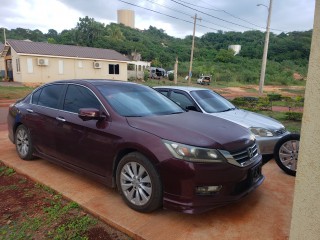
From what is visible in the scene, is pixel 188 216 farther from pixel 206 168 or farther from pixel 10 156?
pixel 10 156

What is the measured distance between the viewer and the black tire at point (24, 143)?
5039 mm

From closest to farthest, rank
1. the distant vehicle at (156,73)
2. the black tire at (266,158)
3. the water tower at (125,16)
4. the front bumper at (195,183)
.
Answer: the front bumper at (195,183) < the black tire at (266,158) < the distant vehicle at (156,73) < the water tower at (125,16)

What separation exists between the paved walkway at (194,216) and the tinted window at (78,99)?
43.7 inches

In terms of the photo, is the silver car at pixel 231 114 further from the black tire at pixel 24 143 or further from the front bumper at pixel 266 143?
the black tire at pixel 24 143

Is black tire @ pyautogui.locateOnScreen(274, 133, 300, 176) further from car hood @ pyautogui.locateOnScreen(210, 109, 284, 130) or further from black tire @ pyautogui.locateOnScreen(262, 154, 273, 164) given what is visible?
car hood @ pyautogui.locateOnScreen(210, 109, 284, 130)

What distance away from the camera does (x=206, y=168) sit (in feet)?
9.84

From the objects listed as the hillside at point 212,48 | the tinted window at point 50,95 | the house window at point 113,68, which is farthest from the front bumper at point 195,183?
the hillside at point 212,48

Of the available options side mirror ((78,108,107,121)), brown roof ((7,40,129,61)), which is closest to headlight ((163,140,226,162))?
side mirror ((78,108,107,121))

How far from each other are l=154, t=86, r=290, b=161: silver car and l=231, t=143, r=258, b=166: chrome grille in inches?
70.7

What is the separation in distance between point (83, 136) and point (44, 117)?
3.67 feet

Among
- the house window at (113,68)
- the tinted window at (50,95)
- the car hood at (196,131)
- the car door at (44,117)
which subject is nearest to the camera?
the car hood at (196,131)

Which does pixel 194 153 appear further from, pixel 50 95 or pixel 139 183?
pixel 50 95

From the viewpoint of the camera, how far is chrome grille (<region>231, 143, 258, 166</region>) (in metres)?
3.23

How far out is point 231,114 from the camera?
6.14 metres
